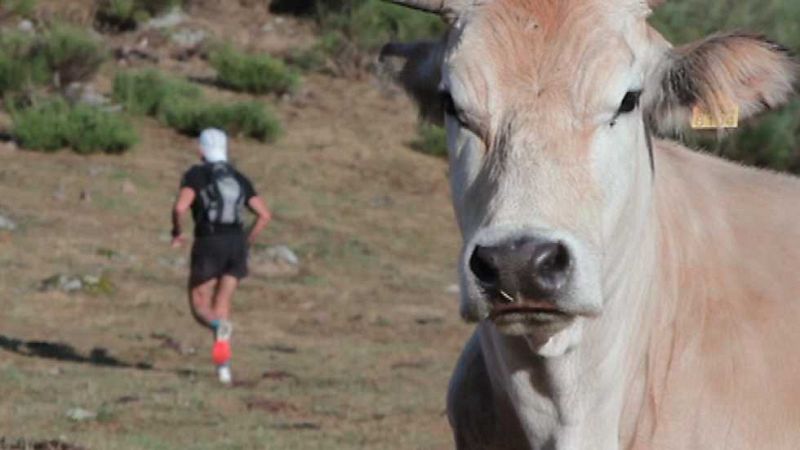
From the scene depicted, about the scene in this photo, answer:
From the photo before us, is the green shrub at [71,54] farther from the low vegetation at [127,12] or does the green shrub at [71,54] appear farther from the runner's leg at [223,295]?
the runner's leg at [223,295]

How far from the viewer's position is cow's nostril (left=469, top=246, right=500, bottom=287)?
17.2ft

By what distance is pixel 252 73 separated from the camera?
3381 centimetres

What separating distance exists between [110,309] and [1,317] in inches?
51.4

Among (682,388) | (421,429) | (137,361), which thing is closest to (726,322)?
(682,388)

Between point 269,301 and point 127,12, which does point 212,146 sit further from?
point 127,12

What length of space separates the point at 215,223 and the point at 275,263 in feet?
23.7

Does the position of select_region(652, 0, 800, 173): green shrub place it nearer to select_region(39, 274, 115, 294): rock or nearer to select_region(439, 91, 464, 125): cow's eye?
select_region(39, 274, 115, 294): rock

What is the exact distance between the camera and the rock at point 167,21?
37156 millimetres

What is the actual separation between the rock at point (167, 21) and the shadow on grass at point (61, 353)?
64.6 feet

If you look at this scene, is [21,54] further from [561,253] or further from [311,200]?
[561,253]

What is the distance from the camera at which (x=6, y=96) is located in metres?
31.0

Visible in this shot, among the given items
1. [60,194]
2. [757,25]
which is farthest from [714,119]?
[757,25]

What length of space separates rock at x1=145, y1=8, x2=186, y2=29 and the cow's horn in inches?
1228

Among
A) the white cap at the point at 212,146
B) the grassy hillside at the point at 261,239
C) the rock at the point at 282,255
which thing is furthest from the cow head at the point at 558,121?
the rock at the point at 282,255
